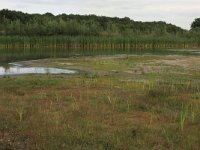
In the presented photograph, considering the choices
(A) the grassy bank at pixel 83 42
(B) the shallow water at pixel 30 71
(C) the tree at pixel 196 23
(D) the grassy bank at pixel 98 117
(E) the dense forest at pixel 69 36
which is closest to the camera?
(D) the grassy bank at pixel 98 117

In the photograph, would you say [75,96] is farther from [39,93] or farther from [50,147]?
[50,147]

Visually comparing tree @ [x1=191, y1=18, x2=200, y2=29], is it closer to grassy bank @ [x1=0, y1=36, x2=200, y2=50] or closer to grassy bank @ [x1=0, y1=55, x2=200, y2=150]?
grassy bank @ [x1=0, y1=36, x2=200, y2=50]

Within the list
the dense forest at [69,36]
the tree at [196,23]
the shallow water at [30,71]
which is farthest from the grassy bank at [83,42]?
the tree at [196,23]

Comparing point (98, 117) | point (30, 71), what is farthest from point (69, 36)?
point (98, 117)

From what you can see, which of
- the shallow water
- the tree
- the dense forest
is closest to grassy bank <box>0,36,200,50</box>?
the dense forest

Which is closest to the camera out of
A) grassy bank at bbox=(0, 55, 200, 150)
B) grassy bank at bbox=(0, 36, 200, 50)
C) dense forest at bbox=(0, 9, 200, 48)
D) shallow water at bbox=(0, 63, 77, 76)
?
grassy bank at bbox=(0, 55, 200, 150)

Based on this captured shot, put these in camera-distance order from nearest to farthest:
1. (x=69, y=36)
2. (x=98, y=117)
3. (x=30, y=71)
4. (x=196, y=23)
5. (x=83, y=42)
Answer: (x=98, y=117)
(x=30, y=71)
(x=83, y=42)
(x=69, y=36)
(x=196, y=23)

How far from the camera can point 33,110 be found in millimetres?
11172

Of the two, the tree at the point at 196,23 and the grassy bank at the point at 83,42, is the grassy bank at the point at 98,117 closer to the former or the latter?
the grassy bank at the point at 83,42

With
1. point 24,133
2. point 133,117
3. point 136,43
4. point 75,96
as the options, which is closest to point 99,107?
point 133,117

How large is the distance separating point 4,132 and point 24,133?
424 millimetres

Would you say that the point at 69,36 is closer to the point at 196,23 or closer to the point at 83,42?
the point at 83,42

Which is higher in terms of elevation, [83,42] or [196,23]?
[196,23]

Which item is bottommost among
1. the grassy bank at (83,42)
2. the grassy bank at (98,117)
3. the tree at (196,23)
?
the grassy bank at (98,117)
